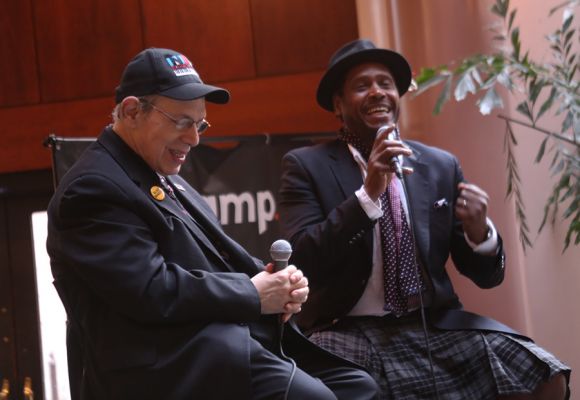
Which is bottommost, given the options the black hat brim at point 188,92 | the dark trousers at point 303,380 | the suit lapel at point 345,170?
the dark trousers at point 303,380

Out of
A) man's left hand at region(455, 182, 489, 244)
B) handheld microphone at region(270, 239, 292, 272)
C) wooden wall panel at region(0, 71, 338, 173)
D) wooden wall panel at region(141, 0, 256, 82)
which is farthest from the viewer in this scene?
wooden wall panel at region(141, 0, 256, 82)

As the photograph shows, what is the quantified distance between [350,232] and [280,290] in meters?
0.58

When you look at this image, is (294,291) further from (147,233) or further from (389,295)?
(389,295)

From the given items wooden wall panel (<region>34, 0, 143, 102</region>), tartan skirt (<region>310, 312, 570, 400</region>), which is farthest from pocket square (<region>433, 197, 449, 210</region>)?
wooden wall panel (<region>34, 0, 143, 102</region>)

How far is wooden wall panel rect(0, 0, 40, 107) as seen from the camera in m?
6.15

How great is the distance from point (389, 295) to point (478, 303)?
1653mm

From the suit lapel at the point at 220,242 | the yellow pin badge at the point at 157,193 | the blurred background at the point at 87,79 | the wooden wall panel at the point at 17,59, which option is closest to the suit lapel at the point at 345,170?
the suit lapel at the point at 220,242

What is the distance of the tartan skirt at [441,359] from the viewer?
278 centimetres

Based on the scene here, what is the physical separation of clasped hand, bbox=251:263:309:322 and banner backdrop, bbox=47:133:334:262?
76.9 inches

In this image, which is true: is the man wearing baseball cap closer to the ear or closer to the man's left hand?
the ear

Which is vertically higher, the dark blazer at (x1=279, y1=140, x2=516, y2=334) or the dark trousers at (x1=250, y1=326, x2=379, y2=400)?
the dark blazer at (x1=279, y1=140, x2=516, y2=334)

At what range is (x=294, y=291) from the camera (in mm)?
2332

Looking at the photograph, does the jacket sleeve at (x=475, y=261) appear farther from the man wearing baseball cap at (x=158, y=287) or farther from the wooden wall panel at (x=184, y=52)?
the wooden wall panel at (x=184, y=52)

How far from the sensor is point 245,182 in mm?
4410
